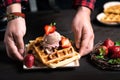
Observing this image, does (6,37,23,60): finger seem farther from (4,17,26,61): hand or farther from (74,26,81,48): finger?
(74,26,81,48): finger

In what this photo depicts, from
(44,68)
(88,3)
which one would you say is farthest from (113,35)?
(44,68)

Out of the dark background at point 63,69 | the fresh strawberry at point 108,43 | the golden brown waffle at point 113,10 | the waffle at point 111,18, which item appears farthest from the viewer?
the golden brown waffle at point 113,10

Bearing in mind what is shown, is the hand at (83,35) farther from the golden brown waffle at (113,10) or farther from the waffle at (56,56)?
the golden brown waffle at (113,10)

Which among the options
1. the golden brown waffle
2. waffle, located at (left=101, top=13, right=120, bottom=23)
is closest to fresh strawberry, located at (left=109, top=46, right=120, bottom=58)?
waffle, located at (left=101, top=13, right=120, bottom=23)

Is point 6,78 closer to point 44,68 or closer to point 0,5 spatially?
point 44,68

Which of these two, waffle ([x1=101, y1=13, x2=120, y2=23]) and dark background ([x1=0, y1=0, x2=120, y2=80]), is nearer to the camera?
dark background ([x1=0, y1=0, x2=120, y2=80])

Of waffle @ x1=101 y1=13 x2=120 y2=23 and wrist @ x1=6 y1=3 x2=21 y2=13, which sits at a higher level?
wrist @ x1=6 y1=3 x2=21 y2=13

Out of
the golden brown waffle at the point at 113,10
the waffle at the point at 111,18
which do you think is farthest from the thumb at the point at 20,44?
the golden brown waffle at the point at 113,10
